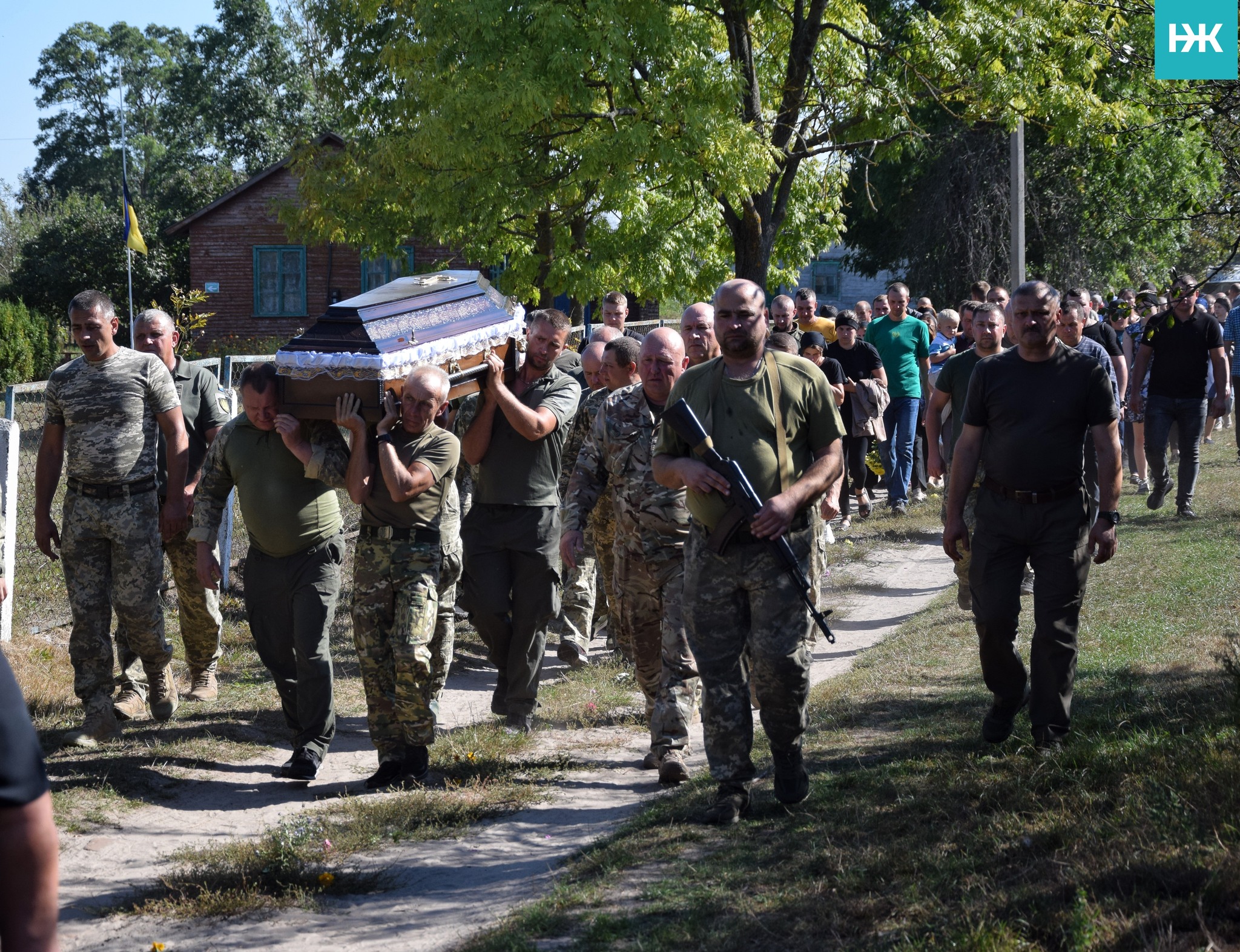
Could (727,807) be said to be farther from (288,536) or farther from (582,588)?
(582,588)

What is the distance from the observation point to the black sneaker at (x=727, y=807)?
210 inches

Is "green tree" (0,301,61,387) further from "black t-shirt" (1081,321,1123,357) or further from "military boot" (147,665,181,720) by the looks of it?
"military boot" (147,665,181,720)

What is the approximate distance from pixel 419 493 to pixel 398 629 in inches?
26.5

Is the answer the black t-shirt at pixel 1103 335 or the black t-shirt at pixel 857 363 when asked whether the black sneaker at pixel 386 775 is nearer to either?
the black t-shirt at pixel 857 363

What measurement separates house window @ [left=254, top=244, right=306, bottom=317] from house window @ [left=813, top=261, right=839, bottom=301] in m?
20.2

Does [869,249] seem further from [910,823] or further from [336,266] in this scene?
[910,823]

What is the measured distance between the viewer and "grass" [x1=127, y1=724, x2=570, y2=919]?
499 centimetres

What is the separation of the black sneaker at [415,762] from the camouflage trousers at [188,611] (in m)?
2.09

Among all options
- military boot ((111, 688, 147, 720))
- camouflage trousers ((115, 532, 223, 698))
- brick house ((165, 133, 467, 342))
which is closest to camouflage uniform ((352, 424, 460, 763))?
camouflage trousers ((115, 532, 223, 698))

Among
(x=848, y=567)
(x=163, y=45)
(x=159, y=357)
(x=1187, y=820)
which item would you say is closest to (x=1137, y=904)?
(x=1187, y=820)

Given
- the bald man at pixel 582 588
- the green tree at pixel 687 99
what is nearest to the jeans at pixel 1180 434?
the green tree at pixel 687 99

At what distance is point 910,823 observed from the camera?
4.92 meters

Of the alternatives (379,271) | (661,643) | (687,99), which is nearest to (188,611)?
(661,643)

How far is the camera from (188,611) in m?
7.86
